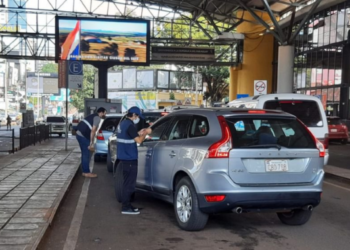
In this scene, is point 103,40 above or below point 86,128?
above

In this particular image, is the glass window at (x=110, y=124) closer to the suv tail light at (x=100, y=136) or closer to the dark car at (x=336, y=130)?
the suv tail light at (x=100, y=136)

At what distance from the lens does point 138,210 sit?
7070mm

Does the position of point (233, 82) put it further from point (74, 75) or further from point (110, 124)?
point (110, 124)

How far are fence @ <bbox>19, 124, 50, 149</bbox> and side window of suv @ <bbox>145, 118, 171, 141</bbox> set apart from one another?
480 inches

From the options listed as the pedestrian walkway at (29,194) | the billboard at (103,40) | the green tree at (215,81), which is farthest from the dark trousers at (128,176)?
the green tree at (215,81)

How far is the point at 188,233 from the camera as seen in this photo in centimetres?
589

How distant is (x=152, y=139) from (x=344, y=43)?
24477 mm

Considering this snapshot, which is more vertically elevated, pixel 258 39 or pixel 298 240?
pixel 258 39

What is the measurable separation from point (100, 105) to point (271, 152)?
73.7ft

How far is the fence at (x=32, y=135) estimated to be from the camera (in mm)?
18505

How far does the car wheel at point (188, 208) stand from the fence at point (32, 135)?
13.5m

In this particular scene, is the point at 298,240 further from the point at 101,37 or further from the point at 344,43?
the point at 344,43

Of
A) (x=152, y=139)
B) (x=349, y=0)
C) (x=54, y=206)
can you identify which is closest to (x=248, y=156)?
(x=152, y=139)

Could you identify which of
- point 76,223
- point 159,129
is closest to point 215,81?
point 159,129
